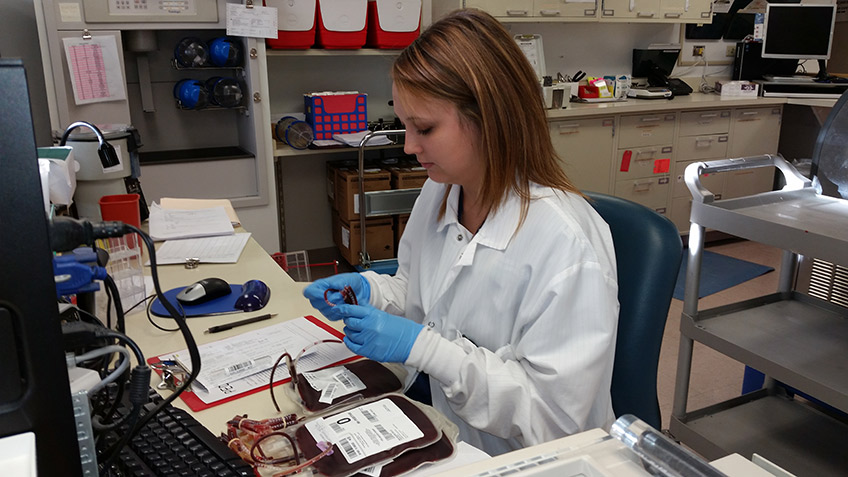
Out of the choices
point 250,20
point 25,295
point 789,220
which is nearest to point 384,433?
point 25,295

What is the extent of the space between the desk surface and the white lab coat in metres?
0.26

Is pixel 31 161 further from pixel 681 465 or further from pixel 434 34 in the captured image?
pixel 434 34

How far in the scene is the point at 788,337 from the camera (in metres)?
1.76

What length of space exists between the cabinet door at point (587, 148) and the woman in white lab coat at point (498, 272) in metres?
2.51

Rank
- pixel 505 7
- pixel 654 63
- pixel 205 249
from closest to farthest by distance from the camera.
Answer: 1. pixel 205 249
2. pixel 505 7
3. pixel 654 63

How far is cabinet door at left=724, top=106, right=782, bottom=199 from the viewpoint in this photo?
13.3 ft

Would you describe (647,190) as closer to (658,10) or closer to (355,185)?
(658,10)

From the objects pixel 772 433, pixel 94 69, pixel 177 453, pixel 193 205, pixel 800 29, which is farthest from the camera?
pixel 800 29

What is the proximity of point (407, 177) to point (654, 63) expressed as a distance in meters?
2.14

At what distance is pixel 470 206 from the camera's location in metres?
1.25

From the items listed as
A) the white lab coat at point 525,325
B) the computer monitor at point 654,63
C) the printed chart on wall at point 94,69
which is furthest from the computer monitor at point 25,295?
the computer monitor at point 654,63

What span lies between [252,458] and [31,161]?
0.47 meters

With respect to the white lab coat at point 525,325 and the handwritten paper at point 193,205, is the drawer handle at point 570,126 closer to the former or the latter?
the handwritten paper at point 193,205

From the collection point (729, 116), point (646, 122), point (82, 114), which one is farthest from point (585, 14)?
point (82, 114)
